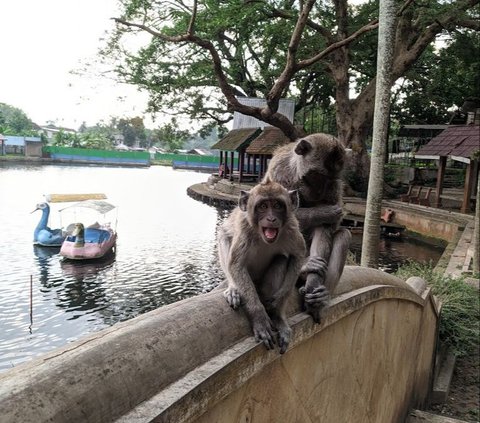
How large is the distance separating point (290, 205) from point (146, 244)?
1850 cm

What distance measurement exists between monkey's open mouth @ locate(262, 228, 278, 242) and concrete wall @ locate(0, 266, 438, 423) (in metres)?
0.43

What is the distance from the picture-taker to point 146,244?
822 inches

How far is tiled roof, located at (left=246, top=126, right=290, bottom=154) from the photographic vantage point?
104 feet

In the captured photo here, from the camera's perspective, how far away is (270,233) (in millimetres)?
2693

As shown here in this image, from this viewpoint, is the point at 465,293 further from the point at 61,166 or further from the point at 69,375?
the point at 61,166

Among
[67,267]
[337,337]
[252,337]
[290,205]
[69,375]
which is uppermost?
[290,205]

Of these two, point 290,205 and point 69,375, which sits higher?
point 290,205

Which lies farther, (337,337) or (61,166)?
(61,166)

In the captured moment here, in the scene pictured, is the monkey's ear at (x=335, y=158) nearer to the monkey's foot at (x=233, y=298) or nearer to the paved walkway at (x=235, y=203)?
the monkey's foot at (x=233, y=298)

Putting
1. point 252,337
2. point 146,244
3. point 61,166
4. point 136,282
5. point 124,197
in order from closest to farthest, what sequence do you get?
point 252,337, point 136,282, point 146,244, point 124,197, point 61,166

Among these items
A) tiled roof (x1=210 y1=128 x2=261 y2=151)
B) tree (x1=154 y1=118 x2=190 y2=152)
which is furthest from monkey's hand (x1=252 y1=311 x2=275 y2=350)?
tree (x1=154 y1=118 x2=190 y2=152)

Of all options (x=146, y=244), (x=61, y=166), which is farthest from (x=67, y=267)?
(x=61, y=166)

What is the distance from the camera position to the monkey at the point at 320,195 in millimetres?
3404

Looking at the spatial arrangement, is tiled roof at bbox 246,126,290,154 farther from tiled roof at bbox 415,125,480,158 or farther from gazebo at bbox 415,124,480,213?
gazebo at bbox 415,124,480,213
